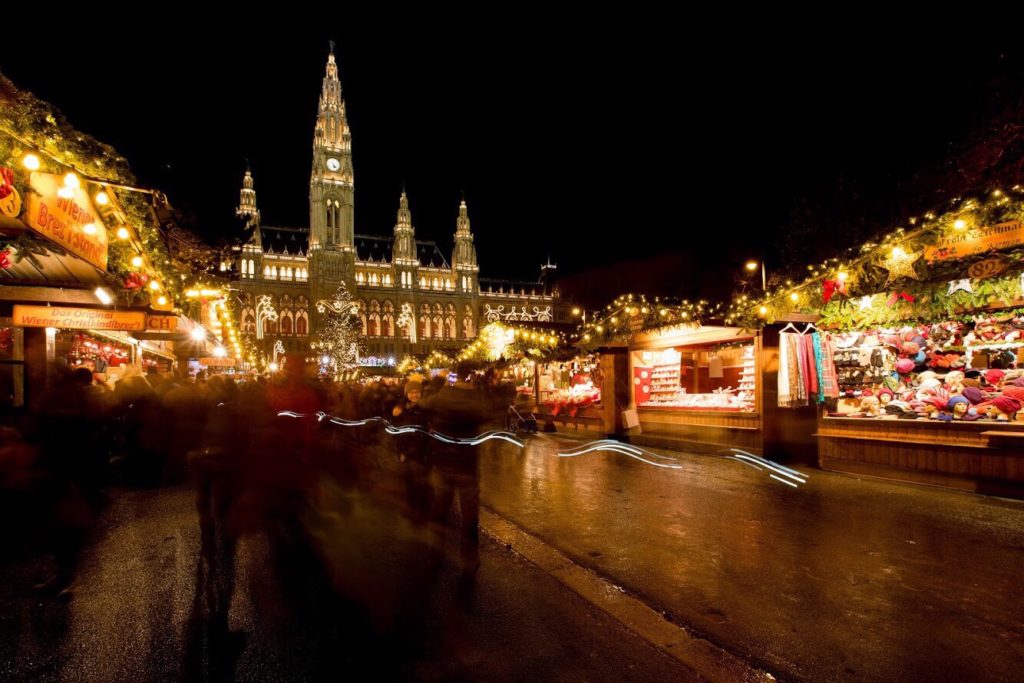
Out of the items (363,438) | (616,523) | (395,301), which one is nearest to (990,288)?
(616,523)

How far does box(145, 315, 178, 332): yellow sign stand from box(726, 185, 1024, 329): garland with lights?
11239mm

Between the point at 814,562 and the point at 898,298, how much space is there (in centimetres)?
588

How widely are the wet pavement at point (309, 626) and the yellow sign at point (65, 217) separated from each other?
2985 millimetres

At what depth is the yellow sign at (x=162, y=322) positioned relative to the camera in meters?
10.6

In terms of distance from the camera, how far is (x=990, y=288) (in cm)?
786

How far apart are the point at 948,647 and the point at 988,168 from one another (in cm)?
1688

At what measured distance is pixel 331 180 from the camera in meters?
87.4

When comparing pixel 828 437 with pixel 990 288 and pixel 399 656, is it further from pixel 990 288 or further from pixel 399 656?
pixel 399 656

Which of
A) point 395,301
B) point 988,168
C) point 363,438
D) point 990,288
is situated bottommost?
point 363,438

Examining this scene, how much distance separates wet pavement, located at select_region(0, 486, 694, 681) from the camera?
10.4 ft

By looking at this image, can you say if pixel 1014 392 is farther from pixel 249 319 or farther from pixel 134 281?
pixel 249 319

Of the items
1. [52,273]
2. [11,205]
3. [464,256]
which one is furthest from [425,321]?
[11,205]

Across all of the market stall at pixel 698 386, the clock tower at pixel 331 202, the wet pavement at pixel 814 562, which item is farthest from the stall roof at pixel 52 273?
the clock tower at pixel 331 202

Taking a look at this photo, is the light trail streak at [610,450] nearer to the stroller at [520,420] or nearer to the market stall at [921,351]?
the market stall at [921,351]
